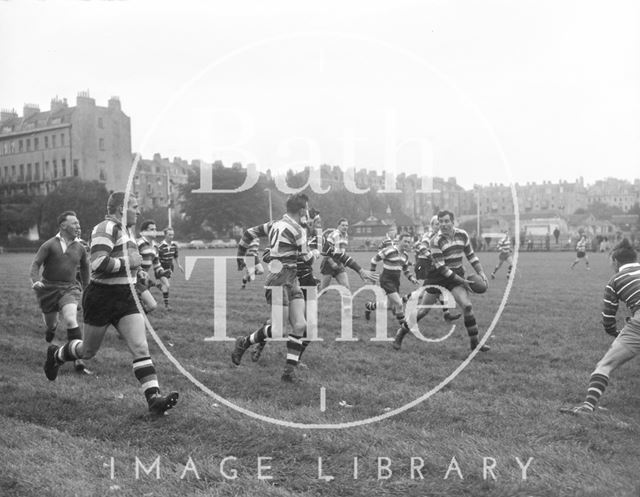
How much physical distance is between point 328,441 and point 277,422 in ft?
2.05

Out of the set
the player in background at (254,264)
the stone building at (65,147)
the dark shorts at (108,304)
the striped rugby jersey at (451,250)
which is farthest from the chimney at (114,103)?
the striped rugby jersey at (451,250)

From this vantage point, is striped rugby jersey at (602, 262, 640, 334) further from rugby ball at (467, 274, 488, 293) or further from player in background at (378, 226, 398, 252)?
player in background at (378, 226, 398, 252)

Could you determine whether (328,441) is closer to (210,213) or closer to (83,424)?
Result: (83,424)

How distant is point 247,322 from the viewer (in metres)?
11.7

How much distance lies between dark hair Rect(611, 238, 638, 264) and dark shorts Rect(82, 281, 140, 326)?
4740 millimetres

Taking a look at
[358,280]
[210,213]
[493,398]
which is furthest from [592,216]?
[493,398]

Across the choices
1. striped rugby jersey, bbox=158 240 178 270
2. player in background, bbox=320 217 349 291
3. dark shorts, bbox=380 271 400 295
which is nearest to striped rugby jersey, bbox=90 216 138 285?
player in background, bbox=320 217 349 291

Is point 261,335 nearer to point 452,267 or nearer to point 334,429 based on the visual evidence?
point 334,429

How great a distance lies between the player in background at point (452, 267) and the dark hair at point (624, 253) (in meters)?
2.59

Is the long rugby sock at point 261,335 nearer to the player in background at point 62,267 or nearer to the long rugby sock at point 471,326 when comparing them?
the player in background at point 62,267

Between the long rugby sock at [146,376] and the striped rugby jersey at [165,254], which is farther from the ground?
the striped rugby jersey at [165,254]

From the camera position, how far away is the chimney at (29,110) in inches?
338

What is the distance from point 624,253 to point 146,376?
4.75 m

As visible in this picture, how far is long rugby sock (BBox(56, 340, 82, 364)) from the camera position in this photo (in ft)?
21.1
